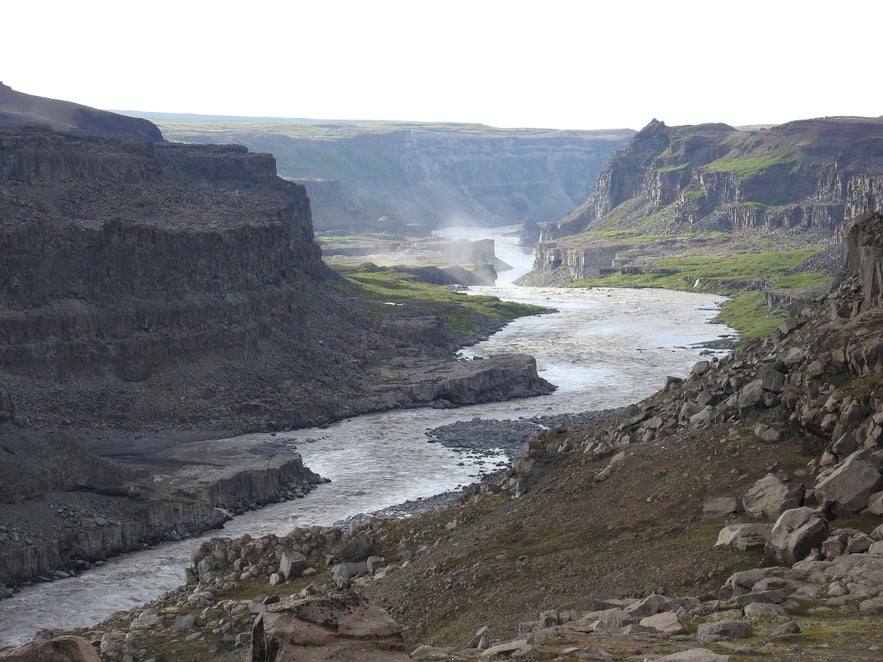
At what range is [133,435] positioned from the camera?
9744 centimetres

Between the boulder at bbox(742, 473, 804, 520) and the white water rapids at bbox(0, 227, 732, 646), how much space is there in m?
31.4

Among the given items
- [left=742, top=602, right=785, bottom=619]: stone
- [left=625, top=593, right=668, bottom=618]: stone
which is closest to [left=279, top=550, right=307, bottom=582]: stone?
[left=625, top=593, right=668, bottom=618]: stone

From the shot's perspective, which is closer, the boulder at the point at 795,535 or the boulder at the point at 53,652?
the boulder at the point at 53,652

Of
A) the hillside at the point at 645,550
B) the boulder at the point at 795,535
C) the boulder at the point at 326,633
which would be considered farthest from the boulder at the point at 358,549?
the boulder at the point at 326,633

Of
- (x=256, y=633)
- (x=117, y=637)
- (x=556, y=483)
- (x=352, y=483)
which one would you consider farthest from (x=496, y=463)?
(x=256, y=633)

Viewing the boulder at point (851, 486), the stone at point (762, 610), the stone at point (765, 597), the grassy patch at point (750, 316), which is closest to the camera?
the stone at point (762, 610)

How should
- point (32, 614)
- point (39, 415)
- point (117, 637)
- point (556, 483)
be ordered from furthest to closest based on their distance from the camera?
point (39, 415)
point (32, 614)
point (556, 483)
point (117, 637)

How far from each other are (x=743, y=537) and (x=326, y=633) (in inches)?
592

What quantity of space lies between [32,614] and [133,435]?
41436 mm

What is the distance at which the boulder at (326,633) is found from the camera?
850 inches

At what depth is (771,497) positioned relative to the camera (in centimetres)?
3541

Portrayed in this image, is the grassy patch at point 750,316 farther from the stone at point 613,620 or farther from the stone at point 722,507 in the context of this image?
the stone at point 613,620

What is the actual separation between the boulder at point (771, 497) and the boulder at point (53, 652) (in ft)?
64.7

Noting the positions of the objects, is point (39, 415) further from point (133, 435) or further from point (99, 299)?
point (99, 299)
